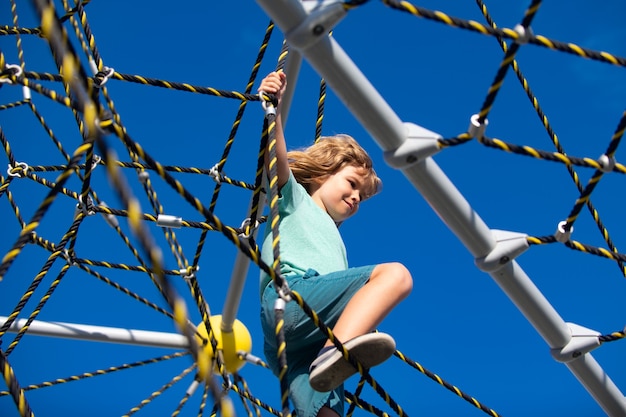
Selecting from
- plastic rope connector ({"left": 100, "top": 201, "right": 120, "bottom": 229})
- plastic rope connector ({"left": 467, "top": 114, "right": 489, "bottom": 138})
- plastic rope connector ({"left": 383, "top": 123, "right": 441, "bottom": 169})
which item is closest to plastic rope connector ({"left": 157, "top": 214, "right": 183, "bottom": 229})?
plastic rope connector ({"left": 100, "top": 201, "right": 120, "bottom": 229})

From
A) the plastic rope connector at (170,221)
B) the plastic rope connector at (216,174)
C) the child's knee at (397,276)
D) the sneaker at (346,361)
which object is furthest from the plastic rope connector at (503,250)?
the plastic rope connector at (216,174)

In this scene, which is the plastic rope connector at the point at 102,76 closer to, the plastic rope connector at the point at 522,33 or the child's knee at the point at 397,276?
the child's knee at the point at 397,276

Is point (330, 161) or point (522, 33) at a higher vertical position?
point (330, 161)

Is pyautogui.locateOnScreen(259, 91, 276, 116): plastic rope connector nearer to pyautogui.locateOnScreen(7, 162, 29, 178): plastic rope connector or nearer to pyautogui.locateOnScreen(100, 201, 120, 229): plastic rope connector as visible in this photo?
pyautogui.locateOnScreen(100, 201, 120, 229): plastic rope connector

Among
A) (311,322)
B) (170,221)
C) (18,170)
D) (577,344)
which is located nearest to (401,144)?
(311,322)

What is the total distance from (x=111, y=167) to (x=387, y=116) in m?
0.61

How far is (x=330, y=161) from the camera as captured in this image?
1896mm

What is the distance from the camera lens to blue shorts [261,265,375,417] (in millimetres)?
1379

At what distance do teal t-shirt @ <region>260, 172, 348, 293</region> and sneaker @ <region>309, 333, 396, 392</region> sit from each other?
0.37 metres

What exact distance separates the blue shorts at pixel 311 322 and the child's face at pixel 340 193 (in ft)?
1.10

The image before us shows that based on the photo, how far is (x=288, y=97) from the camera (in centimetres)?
174

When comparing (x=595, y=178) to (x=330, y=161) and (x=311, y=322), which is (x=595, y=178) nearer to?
(x=311, y=322)

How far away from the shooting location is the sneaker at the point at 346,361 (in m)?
1.18

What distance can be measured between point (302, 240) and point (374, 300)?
1.09 feet
